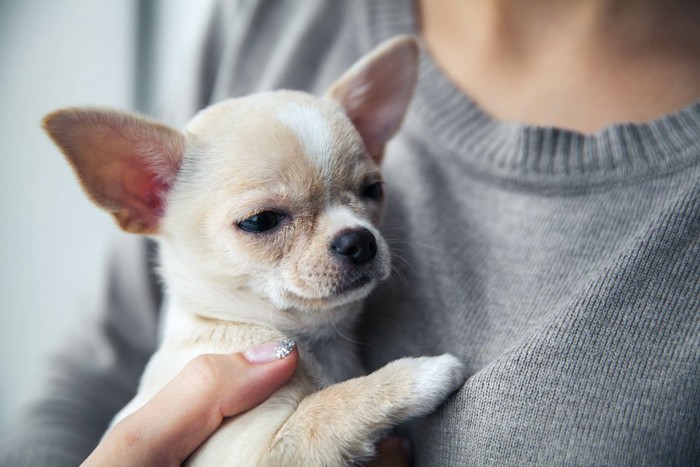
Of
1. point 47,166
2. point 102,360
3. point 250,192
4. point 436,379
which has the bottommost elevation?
point 102,360

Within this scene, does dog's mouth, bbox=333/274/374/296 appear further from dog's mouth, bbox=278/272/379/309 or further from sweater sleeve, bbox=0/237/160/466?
sweater sleeve, bbox=0/237/160/466

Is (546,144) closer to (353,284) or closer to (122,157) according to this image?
(353,284)

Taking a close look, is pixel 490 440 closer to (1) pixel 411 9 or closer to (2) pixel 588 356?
(2) pixel 588 356

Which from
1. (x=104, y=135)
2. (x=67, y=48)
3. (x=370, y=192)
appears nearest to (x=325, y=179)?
(x=370, y=192)

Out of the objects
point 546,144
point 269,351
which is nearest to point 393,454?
point 269,351

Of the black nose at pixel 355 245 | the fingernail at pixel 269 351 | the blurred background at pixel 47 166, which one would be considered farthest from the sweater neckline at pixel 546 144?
the blurred background at pixel 47 166

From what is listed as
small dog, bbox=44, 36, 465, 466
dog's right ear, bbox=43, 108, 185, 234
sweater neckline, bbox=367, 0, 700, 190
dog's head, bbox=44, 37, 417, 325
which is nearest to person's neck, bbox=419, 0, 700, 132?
sweater neckline, bbox=367, 0, 700, 190
